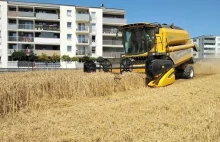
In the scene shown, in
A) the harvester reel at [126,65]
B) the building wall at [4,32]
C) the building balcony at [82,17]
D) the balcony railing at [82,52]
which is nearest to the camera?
the harvester reel at [126,65]

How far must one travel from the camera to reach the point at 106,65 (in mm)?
15055

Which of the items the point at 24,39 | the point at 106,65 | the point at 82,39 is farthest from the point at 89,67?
the point at 82,39

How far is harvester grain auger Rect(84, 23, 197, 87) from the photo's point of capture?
43.5ft

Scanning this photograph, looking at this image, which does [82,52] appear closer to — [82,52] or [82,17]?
[82,52]

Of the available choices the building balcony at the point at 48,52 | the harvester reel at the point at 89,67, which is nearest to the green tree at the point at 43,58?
the building balcony at the point at 48,52

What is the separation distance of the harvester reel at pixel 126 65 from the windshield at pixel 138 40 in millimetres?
1380

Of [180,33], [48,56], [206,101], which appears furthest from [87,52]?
[206,101]

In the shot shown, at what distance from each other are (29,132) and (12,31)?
183 feet

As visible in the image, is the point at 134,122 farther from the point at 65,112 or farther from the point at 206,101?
the point at 206,101

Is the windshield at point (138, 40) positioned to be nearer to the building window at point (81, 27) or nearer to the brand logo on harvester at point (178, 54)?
the brand logo on harvester at point (178, 54)

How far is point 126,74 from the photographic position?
12555mm

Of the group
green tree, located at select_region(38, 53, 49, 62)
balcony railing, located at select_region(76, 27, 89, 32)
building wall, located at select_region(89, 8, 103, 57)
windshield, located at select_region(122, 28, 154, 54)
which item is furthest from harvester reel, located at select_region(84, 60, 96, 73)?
balcony railing, located at select_region(76, 27, 89, 32)

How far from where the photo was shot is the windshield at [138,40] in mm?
15008

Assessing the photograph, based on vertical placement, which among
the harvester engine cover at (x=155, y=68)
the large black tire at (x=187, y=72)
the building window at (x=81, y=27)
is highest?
the building window at (x=81, y=27)
